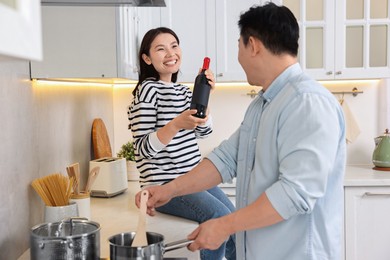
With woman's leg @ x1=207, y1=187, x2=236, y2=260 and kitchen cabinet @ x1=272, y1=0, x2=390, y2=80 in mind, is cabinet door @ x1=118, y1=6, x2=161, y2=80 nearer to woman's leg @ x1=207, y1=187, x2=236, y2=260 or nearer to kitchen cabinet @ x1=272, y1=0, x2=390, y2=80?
woman's leg @ x1=207, y1=187, x2=236, y2=260

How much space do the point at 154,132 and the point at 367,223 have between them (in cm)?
164

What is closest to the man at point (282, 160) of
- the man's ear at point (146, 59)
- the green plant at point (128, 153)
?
the man's ear at point (146, 59)

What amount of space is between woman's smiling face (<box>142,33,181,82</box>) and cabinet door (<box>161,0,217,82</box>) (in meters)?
0.87

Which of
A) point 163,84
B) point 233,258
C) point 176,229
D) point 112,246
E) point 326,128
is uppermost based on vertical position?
point 163,84

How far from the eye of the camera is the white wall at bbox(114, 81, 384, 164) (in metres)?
3.30

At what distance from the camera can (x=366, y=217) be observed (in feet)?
9.25

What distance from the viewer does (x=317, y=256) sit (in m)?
1.33

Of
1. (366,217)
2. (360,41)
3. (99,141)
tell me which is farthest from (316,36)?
(99,141)

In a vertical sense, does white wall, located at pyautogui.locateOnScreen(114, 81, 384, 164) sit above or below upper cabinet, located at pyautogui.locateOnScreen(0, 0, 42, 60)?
below

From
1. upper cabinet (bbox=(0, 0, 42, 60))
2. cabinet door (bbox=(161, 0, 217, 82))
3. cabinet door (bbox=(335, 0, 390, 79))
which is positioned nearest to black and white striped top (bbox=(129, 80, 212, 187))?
cabinet door (bbox=(161, 0, 217, 82))

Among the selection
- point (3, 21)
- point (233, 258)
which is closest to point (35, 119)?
point (233, 258)

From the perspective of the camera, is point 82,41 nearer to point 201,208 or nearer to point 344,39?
point 201,208

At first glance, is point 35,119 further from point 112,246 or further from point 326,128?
point 326,128

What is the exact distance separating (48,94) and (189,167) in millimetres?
608
